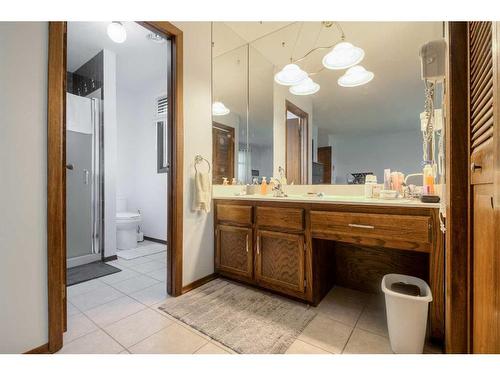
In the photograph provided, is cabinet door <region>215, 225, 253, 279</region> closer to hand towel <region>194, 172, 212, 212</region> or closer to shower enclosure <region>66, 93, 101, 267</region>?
hand towel <region>194, 172, 212, 212</region>

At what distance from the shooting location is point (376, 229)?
4.37ft

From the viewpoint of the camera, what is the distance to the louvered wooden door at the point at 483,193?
613 mm

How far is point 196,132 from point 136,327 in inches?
59.7

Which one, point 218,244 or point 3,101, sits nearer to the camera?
point 3,101

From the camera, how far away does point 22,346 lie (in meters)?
1.06

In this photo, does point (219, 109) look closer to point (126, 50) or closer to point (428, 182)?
point (126, 50)

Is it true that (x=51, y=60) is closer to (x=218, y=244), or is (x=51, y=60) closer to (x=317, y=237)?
(x=218, y=244)

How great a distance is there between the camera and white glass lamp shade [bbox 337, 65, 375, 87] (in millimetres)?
1863

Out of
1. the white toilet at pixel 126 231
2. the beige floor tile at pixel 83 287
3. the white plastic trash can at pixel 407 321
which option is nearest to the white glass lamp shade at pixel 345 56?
the white plastic trash can at pixel 407 321

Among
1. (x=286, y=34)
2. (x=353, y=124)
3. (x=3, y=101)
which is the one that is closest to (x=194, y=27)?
(x=286, y=34)

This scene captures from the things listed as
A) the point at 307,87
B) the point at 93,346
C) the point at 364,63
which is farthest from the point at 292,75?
the point at 93,346
